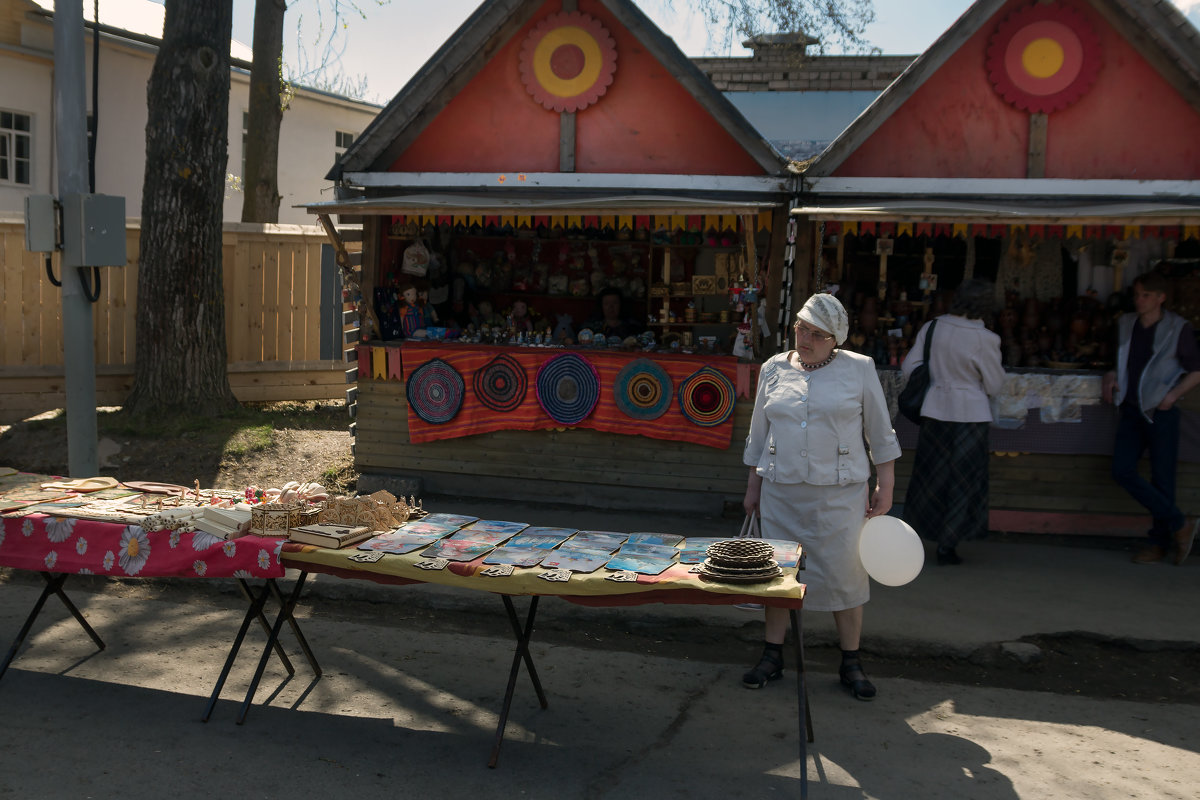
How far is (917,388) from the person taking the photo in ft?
24.4

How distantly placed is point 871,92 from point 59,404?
9627mm

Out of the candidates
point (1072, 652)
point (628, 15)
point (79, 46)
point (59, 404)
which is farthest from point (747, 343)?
point (59, 404)

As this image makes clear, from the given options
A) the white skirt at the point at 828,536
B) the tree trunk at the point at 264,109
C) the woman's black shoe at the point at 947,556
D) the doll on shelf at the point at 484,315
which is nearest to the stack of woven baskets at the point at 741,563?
the white skirt at the point at 828,536

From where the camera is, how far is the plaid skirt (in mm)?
7324

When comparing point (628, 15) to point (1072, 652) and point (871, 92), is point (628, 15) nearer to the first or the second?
point (871, 92)

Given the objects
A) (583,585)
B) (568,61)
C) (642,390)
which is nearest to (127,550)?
(583,585)

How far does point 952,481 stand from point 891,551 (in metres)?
2.80

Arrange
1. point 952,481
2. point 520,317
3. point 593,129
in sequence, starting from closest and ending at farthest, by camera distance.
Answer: point 952,481 < point 593,129 < point 520,317

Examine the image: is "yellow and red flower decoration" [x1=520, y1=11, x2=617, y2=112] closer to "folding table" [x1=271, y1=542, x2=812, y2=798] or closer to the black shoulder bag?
the black shoulder bag

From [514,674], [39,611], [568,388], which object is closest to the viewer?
[514,674]

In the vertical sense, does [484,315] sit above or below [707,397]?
above

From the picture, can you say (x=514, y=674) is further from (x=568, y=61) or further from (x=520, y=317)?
(x=520, y=317)

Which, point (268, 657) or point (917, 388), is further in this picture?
point (917, 388)

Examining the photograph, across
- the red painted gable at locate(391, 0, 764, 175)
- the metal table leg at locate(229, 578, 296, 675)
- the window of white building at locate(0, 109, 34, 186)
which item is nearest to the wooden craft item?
the metal table leg at locate(229, 578, 296, 675)
